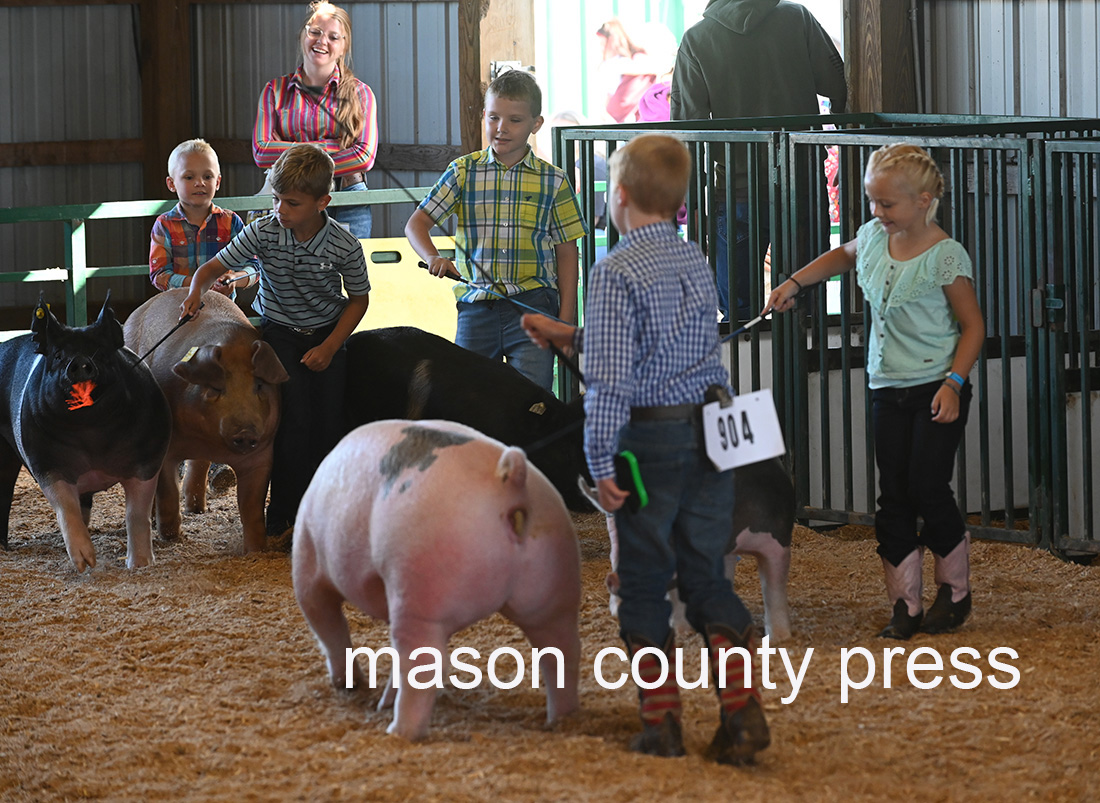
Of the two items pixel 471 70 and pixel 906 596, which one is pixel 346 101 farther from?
pixel 906 596

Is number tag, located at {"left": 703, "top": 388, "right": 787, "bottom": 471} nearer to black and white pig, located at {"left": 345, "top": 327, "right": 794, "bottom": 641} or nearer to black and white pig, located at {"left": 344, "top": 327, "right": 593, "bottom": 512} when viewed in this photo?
black and white pig, located at {"left": 345, "top": 327, "right": 794, "bottom": 641}

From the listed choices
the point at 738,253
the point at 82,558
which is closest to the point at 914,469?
the point at 82,558

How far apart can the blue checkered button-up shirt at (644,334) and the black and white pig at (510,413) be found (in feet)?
2.98

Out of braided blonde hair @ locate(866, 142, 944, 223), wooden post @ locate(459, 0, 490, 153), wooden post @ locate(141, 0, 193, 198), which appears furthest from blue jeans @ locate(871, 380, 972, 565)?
wooden post @ locate(141, 0, 193, 198)

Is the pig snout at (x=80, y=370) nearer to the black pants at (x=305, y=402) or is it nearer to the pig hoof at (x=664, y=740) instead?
the black pants at (x=305, y=402)

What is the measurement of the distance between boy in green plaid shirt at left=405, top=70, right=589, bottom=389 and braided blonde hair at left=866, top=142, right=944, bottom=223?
150 cm

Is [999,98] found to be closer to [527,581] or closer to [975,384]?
[975,384]

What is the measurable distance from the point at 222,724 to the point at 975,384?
4.10 metres

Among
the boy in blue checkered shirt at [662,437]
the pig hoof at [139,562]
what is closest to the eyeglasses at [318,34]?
the pig hoof at [139,562]

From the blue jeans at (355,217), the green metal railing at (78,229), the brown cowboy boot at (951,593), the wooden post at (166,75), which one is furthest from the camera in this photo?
the wooden post at (166,75)

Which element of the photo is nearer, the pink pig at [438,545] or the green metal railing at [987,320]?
the pink pig at [438,545]

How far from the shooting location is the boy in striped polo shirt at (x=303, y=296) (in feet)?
15.7

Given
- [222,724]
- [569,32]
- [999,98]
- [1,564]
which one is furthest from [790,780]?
[569,32]

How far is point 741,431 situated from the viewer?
2.95 meters
